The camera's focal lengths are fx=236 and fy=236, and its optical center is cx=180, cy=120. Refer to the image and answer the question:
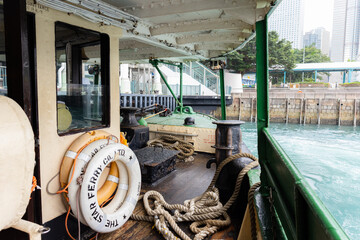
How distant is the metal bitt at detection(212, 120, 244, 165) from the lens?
11.7 feet

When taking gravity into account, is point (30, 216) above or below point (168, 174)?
above

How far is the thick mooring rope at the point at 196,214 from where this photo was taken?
8.09ft

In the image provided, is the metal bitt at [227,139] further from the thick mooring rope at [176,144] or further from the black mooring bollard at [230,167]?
the thick mooring rope at [176,144]

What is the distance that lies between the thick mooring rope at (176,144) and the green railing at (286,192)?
→ 117 inches

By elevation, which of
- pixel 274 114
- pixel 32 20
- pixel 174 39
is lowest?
pixel 274 114

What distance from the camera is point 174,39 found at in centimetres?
468

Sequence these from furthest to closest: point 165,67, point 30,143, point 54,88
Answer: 1. point 165,67
2. point 54,88
3. point 30,143

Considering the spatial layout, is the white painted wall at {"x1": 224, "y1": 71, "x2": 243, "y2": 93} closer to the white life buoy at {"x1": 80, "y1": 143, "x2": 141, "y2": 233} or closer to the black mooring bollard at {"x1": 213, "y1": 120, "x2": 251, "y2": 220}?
the black mooring bollard at {"x1": 213, "y1": 120, "x2": 251, "y2": 220}

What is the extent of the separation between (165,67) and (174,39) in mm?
17221

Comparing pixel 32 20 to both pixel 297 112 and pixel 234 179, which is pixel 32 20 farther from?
pixel 297 112

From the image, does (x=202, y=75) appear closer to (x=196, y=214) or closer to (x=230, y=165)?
(x=230, y=165)

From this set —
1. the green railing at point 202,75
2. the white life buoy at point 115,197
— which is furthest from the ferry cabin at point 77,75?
the green railing at point 202,75

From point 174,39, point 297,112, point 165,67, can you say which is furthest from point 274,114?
point 174,39

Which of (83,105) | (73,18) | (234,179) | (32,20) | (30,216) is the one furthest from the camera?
(234,179)
